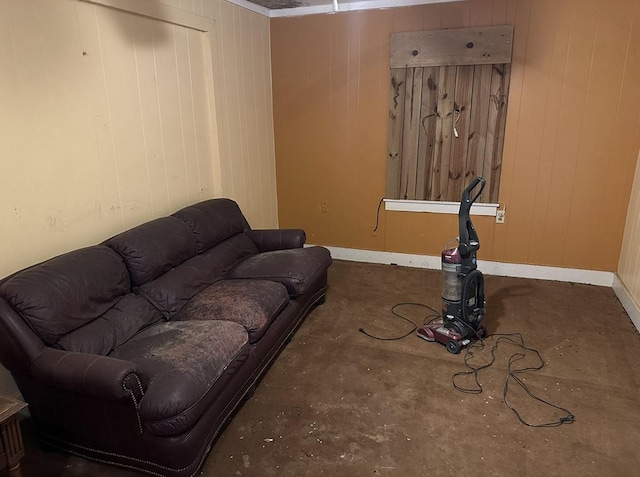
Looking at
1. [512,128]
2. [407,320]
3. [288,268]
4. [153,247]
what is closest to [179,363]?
[153,247]

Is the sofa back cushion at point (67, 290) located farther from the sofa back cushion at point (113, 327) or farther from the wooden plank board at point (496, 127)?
the wooden plank board at point (496, 127)

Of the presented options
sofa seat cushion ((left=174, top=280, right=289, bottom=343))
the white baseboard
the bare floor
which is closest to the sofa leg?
the bare floor

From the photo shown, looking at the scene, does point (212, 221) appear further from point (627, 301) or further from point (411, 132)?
point (627, 301)

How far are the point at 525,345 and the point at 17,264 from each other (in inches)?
121

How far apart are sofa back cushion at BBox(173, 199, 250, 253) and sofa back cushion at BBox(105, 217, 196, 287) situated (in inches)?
4.0

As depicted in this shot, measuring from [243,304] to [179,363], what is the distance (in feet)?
2.07

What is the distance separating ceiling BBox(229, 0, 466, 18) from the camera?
395 cm

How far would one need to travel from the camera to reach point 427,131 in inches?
161

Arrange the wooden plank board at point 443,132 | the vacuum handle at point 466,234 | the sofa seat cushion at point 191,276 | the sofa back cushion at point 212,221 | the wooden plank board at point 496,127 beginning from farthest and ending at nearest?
the wooden plank board at point 443,132
the wooden plank board at point 496,127
the sofa back cushion at point 212,221
the vacuum handle at point 466,234
the sofa seat cushion at point 191,276

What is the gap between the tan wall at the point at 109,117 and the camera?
220cm

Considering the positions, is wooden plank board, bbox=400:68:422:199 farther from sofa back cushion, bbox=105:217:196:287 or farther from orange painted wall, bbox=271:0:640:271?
sofa back cushion, bbox=105:217:196:287

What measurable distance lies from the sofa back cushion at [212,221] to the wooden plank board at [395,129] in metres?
1.56

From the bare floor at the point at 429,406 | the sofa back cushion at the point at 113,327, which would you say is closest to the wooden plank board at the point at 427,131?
the bare floor at the point at 429,406

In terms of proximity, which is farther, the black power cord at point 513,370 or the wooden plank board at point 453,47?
the wooden plank board at point 453,47
